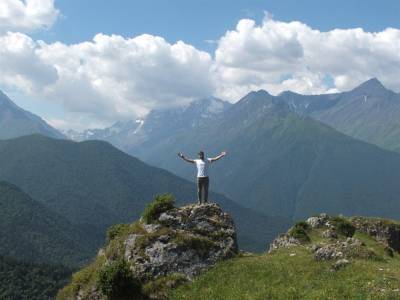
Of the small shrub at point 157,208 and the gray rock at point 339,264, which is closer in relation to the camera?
the gray rock at point 339,264

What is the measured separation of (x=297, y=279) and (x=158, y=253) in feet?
38.9

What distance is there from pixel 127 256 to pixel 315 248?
1554 cm

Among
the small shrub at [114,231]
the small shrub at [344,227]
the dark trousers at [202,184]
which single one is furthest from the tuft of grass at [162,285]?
the small shrub at [344,227]

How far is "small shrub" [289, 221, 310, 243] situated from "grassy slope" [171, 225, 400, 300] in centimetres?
2541

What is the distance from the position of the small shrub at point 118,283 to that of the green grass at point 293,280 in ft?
10.3

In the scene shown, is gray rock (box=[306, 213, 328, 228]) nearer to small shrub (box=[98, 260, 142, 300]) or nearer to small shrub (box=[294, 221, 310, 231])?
small shrub (box=[294, 221, 310, 231])

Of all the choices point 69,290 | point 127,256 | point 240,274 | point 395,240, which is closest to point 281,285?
point 240,274

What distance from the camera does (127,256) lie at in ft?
132

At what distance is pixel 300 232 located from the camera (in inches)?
2591

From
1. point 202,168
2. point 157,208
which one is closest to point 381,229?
point 202,168

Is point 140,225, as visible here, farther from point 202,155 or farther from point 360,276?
point 360,276

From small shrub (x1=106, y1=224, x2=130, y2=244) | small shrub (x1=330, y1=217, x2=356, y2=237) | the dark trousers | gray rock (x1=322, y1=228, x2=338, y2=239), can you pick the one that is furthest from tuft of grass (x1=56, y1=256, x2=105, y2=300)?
small shrub (x1=330, y1=217, x2=356, y2=237)

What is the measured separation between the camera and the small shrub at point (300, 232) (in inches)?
2522

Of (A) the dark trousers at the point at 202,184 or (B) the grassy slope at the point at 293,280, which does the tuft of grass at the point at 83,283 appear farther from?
(A) the dark trousers at the point at 202,184
